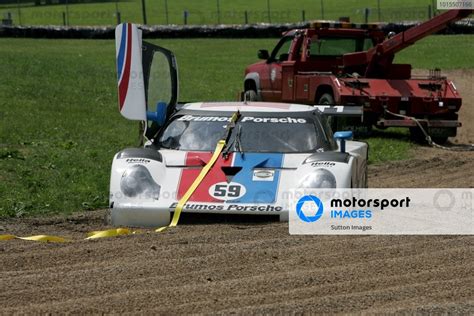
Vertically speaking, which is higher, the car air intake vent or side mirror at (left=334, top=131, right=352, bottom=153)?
side mirror at (left=334, top=131, right=352, bottom=153)

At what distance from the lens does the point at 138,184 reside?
8.89 metres

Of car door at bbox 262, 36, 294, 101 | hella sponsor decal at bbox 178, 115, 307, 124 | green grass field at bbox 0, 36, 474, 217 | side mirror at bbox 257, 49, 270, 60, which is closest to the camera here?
hella sponsor decal at bbox 178, 115, 307, 124

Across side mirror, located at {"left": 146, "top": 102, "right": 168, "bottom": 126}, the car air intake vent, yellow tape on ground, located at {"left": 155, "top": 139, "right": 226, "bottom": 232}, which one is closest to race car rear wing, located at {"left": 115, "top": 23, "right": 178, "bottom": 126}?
side mirror, located at {"left": 146, "top": 102, "right": 168, "bottom": 126}

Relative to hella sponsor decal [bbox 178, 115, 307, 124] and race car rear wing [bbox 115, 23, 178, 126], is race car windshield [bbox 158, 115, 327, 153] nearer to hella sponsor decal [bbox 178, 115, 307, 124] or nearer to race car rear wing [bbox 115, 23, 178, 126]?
hella sponsor decal [bbox 178, 115, 307, 124]

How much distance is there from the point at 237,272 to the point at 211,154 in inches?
123

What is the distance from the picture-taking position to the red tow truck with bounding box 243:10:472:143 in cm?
1769

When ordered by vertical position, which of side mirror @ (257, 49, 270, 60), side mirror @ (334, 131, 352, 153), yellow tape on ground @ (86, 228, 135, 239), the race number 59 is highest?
side mirror @ (257, 49, 270, 60)

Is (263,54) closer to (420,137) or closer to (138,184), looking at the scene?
(420,137)

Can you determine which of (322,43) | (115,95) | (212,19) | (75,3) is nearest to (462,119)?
(322,43)

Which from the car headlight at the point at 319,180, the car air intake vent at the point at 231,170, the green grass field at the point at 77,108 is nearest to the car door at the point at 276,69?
the green grass field at the point at 77,108

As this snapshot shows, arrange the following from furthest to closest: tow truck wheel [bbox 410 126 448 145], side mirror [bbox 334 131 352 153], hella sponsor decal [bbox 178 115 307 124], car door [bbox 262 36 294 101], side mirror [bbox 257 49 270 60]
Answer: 1. car door [bbox 262 36 294 101]
2. side mirror [bbox 257 49 270 60]
3. tow truck wheel [bbox 410 126 448 145]
4. hella sponsor decal [bbox 178 115 307 124]
5. side mirror [bbox 334 131 352 153]

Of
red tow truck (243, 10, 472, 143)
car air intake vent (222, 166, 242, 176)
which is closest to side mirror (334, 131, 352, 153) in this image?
car air intake vent (222, 166, 242, 176)

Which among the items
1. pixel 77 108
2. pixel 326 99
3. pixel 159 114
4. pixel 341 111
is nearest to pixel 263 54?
pixel 326 99

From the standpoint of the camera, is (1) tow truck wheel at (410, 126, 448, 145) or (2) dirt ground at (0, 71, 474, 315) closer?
(2) dirt ground at (0, 71, 474, 315)
